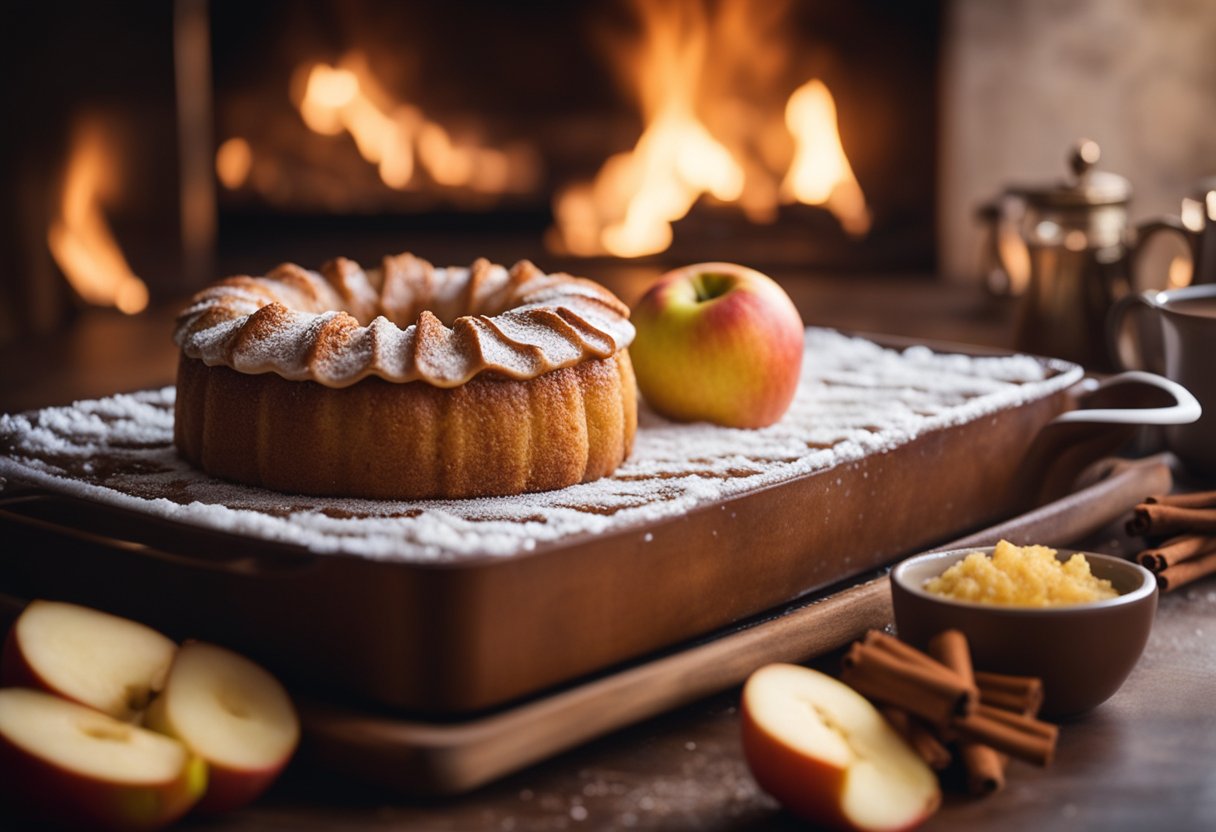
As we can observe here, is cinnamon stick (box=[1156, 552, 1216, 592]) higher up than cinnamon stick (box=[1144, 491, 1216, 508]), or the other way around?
cinnamon stick (box=[1144, 491, 1216, 508])

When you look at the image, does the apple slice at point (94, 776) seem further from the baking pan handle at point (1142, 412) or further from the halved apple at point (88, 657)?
the baking pan handle at point (1142, 412)

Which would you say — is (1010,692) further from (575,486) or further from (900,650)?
(575,486)

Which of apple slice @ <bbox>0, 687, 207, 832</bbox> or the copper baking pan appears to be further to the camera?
the copper baking pan

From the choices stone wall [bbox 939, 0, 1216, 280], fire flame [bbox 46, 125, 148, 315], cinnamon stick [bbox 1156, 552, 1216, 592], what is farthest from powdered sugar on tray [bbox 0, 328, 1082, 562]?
fire flame [bbox 46, 125, 148, 315]

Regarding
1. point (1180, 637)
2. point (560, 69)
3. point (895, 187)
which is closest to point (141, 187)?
point (560, 69)

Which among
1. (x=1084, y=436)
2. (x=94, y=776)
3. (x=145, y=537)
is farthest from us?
(x=1084, y=436)

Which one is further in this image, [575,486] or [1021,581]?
[575,486]

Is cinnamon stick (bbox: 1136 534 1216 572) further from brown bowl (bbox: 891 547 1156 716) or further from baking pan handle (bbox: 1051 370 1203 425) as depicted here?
brown bowl (bbox: 891 547 1156 716)

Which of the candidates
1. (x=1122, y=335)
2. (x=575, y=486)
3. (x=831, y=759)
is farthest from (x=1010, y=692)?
(x=1122, y=335)
